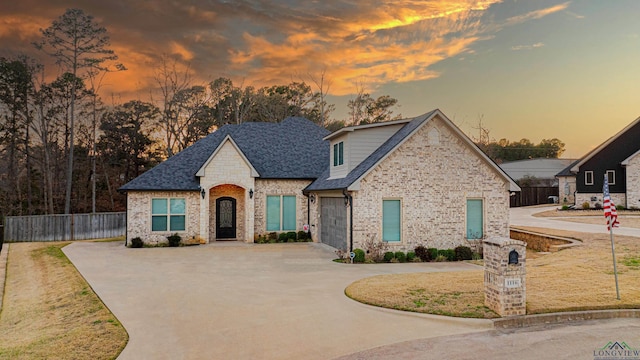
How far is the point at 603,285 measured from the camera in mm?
11047

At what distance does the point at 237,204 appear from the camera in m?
24.0

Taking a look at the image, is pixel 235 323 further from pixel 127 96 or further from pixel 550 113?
pixel 127 96

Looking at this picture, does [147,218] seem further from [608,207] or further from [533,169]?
[533,169]

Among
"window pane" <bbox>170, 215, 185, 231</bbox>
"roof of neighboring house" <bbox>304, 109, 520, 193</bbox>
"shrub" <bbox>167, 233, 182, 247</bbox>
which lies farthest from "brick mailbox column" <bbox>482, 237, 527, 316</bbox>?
"window pane" <bbox>170, 215, 185, 231</bbox>

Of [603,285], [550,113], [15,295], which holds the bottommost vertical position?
[15,295]

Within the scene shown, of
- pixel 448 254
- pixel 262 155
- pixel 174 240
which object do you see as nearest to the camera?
pixel 448 254

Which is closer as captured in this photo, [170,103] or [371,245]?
[371,245]

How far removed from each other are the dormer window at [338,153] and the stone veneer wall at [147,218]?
7.69 meters

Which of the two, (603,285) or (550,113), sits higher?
(550,113)

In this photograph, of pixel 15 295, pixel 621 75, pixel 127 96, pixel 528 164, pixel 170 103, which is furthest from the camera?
pixel 528 164

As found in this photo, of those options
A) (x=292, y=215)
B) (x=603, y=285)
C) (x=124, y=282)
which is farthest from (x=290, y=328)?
(x=292, y=215)

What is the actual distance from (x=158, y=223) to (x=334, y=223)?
893 cm

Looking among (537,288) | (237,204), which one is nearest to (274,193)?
(237,204)

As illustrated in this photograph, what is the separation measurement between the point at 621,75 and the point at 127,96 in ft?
133
